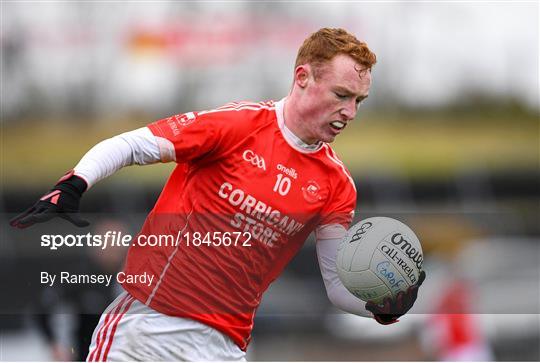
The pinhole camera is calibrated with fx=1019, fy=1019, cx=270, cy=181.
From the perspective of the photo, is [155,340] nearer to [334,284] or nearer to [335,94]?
[334,284]

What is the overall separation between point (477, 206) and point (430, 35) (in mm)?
2049

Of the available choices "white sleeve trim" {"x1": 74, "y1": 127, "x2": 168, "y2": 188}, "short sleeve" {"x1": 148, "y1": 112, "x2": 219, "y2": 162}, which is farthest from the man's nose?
"white sleeve trim" {"x1": 74, "y1": 127, "x2": 168, "y2": 188}

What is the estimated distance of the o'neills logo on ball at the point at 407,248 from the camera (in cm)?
398

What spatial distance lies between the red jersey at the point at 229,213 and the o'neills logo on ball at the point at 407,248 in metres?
0.31

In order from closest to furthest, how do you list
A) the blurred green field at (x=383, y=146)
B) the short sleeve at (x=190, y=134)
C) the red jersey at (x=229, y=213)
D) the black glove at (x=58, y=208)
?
1. the black glove at (x=58, y=208)
2. the short sleeve at (x=190, y=134)
3. the red jersey at (x=229, y=213)
4. the blurred green field at (x=383, y=146)

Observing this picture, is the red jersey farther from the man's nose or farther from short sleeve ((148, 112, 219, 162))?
the man's nose

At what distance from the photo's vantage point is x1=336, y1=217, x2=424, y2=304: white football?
3.94 meters

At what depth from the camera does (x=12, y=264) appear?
8078 millimetres

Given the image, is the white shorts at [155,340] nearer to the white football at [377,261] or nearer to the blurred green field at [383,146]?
the white football at [377,261]

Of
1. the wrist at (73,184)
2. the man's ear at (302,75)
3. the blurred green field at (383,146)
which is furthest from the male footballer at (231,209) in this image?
the blurred green field at (383,146)

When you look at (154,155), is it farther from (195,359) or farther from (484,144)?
(484,144)

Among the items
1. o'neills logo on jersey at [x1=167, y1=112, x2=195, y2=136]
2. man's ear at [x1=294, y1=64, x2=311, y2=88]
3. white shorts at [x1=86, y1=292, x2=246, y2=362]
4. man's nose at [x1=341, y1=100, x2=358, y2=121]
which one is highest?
man's ear at [x1=294, y1=64, x2=311, y2=88]

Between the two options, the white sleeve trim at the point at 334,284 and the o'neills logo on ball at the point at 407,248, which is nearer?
the o'neills logo on ball at the point at 407,248

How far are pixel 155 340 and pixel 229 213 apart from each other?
0.56m
